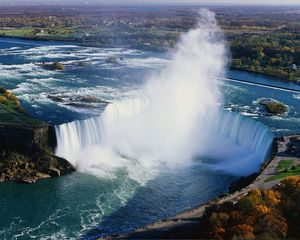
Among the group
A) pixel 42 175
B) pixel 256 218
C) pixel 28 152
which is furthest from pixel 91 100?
pixel 256 218

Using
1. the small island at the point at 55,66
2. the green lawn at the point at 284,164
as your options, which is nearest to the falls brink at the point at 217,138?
the green lawn at the point at 284,164

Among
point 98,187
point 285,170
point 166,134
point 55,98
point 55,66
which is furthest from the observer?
point 55,66

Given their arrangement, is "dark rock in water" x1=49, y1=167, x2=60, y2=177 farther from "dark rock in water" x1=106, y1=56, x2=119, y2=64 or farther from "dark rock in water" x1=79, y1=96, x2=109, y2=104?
"dark rock in water" x1=106, y1=56, x2=119, y2=64

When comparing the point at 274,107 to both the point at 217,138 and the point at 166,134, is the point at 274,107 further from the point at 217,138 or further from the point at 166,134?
the point at 166,134

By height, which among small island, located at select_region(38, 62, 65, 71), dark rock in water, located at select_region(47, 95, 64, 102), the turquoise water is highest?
small island, located at select_region(38, 62, 65, 71)

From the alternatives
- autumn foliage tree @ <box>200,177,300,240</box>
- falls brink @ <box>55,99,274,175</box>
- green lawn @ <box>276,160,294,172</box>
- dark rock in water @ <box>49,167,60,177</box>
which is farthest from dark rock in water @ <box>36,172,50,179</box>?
green lawn @ <box>276,160,294,172</box>

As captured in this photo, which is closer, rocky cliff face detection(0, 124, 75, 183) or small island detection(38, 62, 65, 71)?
rocky cliff face detection(0, 124, 75, 183)

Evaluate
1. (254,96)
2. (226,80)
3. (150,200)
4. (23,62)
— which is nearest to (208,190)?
(150,200)
